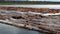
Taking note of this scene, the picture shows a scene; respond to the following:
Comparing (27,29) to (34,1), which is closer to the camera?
(27,29)

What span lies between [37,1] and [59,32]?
23210mm

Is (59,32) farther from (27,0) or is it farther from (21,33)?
(27,0)

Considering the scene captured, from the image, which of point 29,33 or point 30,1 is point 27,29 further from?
point 30,1

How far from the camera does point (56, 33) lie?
3.53 m

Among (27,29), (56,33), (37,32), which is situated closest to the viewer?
(56,33)

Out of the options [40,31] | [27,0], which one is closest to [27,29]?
[40,31]

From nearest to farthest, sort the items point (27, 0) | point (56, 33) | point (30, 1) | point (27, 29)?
point (56, 33) → point (27, 29) → point (27, 0) → point (30, 1)

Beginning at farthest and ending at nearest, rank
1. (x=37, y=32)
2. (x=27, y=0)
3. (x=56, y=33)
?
1. (x=27, y=0)
2. (x=37, y=32)
3. (x=56, y=33)

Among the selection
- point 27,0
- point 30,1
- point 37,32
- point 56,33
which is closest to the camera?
point 56,33

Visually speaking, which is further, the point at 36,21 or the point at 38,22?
the point at 36,21

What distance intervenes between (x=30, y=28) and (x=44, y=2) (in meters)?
21.8

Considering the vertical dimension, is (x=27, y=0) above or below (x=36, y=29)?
above

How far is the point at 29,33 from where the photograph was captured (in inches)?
147

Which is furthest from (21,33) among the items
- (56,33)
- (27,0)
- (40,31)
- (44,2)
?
(44,2)
